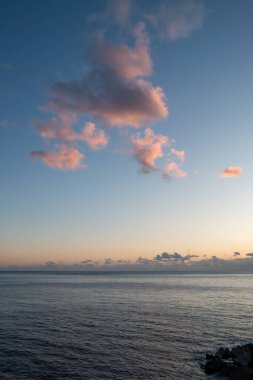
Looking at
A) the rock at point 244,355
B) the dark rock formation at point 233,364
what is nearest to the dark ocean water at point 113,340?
the dark rock formation at point 233,364

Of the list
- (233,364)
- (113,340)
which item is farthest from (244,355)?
(113,340)

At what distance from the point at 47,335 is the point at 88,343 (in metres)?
8.81

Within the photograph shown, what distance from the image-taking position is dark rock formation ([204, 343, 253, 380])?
35.5 metres

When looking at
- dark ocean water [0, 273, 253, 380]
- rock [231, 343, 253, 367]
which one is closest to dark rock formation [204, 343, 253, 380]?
rock [231, 343, 253, 367]

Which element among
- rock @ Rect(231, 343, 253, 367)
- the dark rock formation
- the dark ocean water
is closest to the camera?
the dark rock formation

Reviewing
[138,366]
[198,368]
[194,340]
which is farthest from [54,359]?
[194,340]

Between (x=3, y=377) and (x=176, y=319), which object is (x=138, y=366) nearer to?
(x=3, y=377)

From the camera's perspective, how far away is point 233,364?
126 ft

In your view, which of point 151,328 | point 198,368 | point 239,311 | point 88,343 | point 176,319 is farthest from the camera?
point 239,311

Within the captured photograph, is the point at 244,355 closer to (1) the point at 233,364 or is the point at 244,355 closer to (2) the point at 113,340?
(1) the point at 233,364

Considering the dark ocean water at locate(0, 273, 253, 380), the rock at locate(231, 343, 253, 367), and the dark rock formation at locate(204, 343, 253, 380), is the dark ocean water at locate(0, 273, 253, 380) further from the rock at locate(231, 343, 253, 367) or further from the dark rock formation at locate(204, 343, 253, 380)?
the rock at locate(231, 343, 253, 367)

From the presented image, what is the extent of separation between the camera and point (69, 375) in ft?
118

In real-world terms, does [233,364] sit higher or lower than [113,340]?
higher

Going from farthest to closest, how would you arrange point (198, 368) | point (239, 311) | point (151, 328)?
point (239, 311), point (151, 328), point (198, 368)
